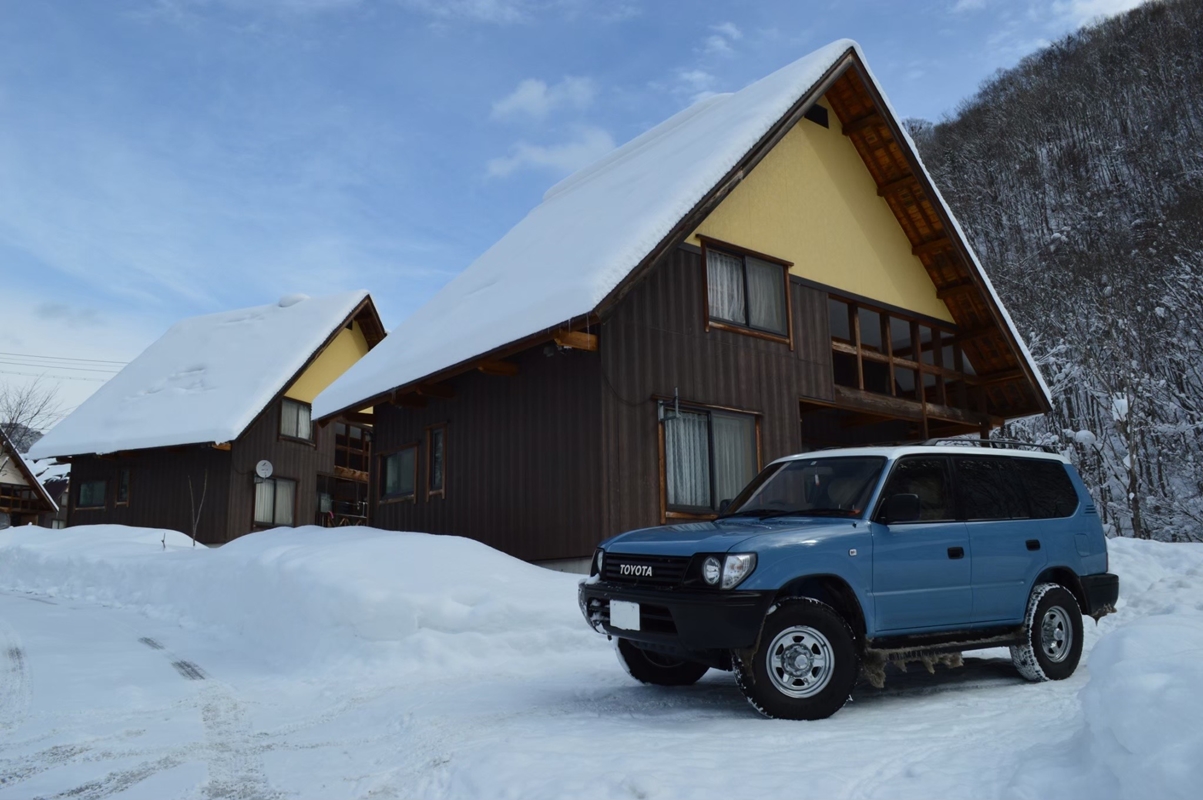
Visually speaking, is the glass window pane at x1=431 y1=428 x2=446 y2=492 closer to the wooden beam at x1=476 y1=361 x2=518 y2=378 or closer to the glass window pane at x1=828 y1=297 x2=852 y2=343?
the wooden beam at x1=476 y1=361 x2=518 y2=378

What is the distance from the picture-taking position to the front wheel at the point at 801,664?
5914 mm

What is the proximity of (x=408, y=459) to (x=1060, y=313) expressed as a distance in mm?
22605

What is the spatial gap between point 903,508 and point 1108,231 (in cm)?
3321

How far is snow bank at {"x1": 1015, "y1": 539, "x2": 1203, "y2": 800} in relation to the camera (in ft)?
11.2

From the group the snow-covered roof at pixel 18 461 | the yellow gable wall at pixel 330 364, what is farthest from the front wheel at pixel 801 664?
the snow-covered roof at pixel 18 461

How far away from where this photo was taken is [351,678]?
28.0 ft

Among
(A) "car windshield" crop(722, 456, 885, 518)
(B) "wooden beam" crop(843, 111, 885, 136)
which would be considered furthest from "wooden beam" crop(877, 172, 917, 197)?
(A) "car windshield" crop(722, 456, 885, 518)

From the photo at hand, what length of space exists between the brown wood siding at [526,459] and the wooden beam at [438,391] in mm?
122

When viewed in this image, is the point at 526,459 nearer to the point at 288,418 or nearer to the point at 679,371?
the point at 679,371

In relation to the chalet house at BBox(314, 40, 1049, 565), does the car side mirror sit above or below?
below

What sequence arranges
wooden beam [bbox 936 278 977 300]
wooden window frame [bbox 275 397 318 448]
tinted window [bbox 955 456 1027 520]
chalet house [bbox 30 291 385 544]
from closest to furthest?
tinted window [bbox 955 456 1027 520] < wooden beam [bbox 936 278 977 300] < chalet house [bbox 30 291 385 544] < wooden window frame [bbox 275 397 318 448]

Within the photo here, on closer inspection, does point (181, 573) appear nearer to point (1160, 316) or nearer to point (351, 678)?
point (351, 678)

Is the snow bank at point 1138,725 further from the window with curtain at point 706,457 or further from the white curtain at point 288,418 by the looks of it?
the white curtain at point 288,418

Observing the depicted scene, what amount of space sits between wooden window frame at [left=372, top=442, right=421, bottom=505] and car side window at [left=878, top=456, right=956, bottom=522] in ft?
37.3
